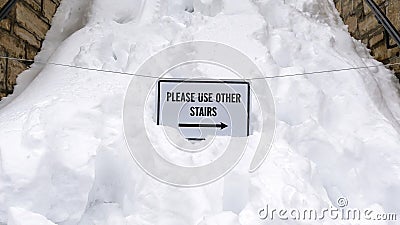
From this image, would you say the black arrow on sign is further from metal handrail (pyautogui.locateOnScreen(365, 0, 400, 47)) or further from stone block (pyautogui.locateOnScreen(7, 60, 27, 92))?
stone block (pyautogui.locateOnScreen(7, 60, 27, 92))

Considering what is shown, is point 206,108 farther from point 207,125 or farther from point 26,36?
point 26,36

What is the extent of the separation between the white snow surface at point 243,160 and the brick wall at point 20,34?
0.07 meters

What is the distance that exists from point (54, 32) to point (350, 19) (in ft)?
5.52

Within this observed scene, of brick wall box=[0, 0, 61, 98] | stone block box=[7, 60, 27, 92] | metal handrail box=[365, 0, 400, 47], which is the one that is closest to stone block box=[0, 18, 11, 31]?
brick wall box=[0, 0, 61, 98]

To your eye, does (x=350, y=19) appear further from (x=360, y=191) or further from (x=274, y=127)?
(x=360, y=191)

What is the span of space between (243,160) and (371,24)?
46.1 inches

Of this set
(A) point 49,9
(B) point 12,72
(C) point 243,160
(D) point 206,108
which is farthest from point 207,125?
(A) point 49,9

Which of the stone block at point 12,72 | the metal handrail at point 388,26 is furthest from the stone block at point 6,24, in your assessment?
the metal handrail at point 388,26

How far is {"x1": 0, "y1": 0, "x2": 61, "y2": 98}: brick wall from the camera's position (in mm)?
2287

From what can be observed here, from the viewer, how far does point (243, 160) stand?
1806mm

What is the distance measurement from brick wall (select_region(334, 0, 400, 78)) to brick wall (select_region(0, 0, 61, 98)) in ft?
5.60

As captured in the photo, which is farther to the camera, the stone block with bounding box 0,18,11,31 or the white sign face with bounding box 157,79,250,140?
the stone block with bounding box 0,18,11,31

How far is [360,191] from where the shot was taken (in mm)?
1734

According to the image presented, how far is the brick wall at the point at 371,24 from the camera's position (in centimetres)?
227
